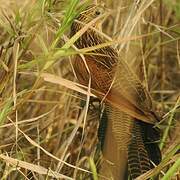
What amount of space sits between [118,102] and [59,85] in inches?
24.1

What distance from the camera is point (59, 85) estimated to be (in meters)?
1.97

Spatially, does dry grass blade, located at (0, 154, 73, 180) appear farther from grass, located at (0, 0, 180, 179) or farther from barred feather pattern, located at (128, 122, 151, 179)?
barred feather pattern, located at (128, 122, 151, 179)

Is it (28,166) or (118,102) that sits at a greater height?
(118,102)

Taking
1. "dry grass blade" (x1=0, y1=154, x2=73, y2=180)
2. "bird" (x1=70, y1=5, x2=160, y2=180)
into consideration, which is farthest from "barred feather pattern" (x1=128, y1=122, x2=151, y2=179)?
"dry grass blade" (x1=0, y1=154, x2=73, y2=180)

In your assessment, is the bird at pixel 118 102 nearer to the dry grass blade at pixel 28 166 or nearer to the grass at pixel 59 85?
the grass at pixel 59 85

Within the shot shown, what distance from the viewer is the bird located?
1.38 metres

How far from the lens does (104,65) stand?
4.64ft

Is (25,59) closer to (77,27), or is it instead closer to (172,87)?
(77,27)

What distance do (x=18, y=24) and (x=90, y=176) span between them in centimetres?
47

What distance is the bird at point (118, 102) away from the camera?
138 centimetres

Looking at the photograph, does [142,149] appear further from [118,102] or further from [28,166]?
[28,166]

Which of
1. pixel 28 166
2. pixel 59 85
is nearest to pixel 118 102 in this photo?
pixel 28 166

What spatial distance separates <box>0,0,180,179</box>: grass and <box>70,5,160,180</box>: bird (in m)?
0.05

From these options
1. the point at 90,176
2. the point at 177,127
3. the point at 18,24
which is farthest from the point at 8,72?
the point at 177,127
